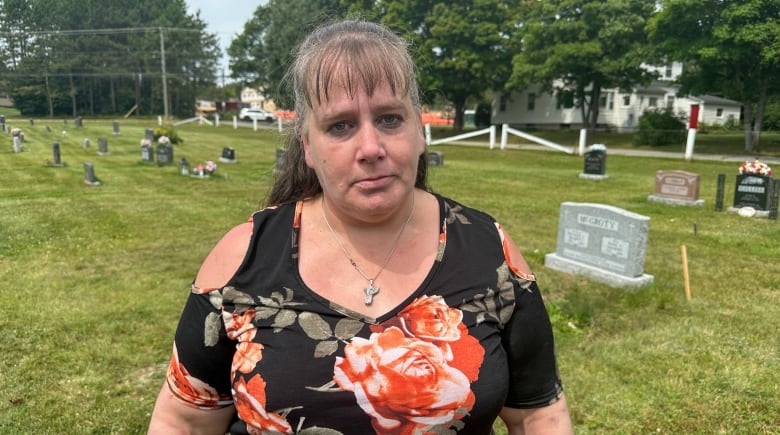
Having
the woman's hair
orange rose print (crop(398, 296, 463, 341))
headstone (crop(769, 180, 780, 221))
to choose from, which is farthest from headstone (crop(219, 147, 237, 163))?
orange rose print (crop(398, 296, 463, 341))

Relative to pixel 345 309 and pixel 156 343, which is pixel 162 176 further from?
pixel 345 309

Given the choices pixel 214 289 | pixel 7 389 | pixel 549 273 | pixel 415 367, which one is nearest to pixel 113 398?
pixel 7 389

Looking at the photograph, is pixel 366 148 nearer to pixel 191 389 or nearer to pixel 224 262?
pixel 224 262

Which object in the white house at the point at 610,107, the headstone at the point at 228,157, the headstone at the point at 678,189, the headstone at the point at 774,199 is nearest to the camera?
the headstone at the point at 774,199

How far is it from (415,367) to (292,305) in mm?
370

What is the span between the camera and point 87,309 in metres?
6.32

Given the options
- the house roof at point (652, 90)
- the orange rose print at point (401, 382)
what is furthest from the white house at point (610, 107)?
the orange rose print at point (401, 382)

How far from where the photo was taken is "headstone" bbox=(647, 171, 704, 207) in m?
13.3

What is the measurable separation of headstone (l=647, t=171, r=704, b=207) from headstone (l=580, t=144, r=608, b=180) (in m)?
4.93

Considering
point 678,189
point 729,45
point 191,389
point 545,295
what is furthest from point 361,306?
point 729,45

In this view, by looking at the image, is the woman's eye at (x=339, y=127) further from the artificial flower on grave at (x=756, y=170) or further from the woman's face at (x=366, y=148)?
the artificial flower on grave at (x=756, y=170)

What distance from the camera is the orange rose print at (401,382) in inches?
57.7

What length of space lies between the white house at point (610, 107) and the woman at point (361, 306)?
46.7 m

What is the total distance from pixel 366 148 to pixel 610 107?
51141mm
